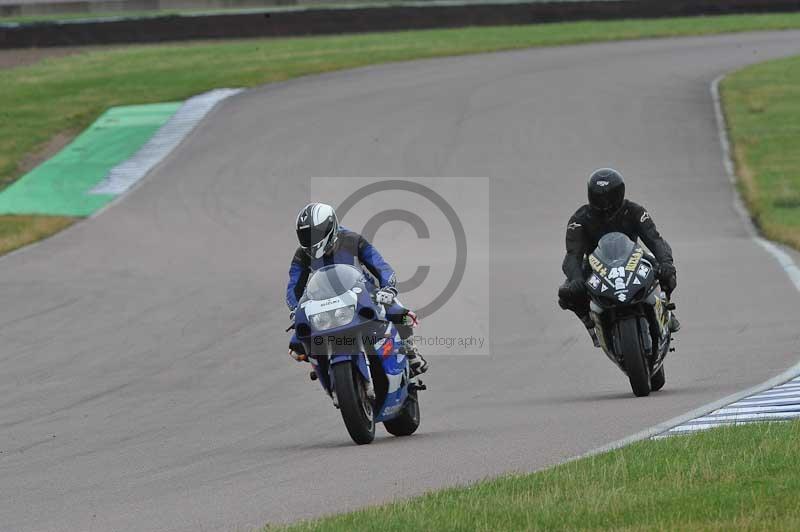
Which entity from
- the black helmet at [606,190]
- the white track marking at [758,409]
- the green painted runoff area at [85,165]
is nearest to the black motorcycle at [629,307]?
the black helmet at [606,190]

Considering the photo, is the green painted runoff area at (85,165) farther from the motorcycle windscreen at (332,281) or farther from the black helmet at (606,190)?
the motorcycle windscreen at (332,281)

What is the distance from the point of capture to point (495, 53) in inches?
1548

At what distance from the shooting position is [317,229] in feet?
30.6

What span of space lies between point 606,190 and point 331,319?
2.64 m

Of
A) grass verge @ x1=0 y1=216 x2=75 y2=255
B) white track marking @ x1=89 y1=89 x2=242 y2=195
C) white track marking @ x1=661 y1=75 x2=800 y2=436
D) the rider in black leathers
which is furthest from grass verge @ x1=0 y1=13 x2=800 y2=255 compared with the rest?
white track marking @ x1=661 y1=75 x2=800 y2=436

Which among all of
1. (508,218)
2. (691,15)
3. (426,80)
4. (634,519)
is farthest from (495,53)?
(634,519)

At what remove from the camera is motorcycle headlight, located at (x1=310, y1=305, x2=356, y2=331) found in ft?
29.4

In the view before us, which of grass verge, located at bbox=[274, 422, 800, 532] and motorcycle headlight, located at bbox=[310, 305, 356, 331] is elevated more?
motorcycle headlight, located at bbox=[310, 305, 356, 331]

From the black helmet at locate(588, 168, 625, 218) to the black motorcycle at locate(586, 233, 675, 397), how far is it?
315mm

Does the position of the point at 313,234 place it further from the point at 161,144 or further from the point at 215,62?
the point at 215,62

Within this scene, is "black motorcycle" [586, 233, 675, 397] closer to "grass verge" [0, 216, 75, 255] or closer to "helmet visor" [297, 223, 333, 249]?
"helmet visor" [297, 223, 333, 249]

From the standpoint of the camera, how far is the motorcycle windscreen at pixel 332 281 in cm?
912

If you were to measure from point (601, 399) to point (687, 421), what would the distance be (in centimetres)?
201

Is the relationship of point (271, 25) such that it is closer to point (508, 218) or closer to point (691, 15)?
point (691, 15)
